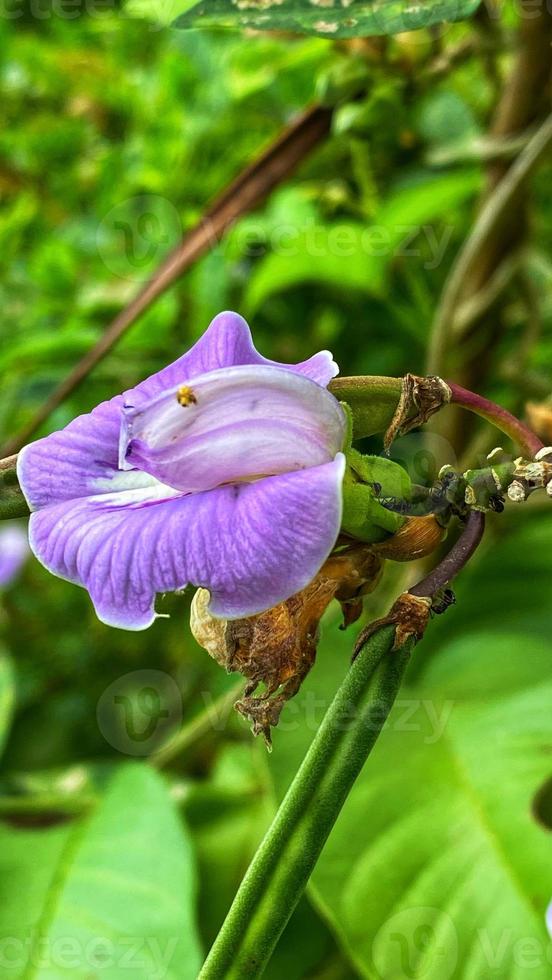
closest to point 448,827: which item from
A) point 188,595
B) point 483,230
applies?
point 188,595

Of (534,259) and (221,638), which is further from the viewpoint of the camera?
(534,259)

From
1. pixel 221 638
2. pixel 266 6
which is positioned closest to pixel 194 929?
pixel 221 638

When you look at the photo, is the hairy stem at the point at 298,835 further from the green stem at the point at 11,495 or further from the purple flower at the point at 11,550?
the purple flower at the point at 11,550

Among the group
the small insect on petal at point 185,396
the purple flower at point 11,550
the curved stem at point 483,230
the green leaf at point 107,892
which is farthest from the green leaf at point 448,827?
the purple flower at point 11,550

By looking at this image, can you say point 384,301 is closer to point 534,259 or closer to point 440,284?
point 440,284

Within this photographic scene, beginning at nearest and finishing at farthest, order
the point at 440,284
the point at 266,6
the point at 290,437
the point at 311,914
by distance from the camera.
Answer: the point at 290,437 → the point at 266,6 → the point at 311,914 → the point at 440,284

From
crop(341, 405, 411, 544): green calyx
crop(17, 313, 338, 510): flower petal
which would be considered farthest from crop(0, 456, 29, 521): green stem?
crop(341, 405, 411, 544): green calyx

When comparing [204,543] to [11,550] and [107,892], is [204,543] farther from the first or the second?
[11,550]
